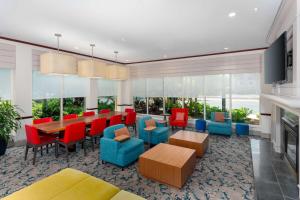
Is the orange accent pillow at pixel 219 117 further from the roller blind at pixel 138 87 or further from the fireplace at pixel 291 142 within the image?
the roller blind at pixel 138 87

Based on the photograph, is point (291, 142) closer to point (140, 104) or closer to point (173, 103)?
point (173, 103)

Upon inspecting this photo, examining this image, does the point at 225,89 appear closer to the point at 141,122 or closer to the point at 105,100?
the point at 141,122

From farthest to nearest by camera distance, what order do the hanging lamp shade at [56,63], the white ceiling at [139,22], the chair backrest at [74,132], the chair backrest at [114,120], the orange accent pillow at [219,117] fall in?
the orange accent pillow at [219,117] → the chair backrest at [114,120] → the hanging lamp shade at [56,63] → the chair backrest at [74,132] → the white ceiling at [139,22]

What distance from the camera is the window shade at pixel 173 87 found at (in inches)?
297

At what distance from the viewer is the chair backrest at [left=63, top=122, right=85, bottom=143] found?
3.73 m

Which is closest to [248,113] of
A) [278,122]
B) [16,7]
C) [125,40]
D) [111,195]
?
[278,122]

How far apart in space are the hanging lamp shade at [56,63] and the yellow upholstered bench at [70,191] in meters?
3.03

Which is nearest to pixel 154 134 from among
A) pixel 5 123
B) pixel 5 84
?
pixel 5 123

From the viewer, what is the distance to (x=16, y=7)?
2.94m

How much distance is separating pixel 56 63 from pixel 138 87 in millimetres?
4827

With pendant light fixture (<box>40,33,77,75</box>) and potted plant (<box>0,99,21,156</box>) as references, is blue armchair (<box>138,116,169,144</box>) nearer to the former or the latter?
pendant light fixture (<box>40,33,77,75</box>)

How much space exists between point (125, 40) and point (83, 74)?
5.55 feet

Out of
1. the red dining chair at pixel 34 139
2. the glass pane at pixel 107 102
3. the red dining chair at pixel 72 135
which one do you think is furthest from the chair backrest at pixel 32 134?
the glass pane at pixel 107 102

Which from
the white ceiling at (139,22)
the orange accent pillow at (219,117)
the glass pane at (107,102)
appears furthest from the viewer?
the glass pane at (107,102)
